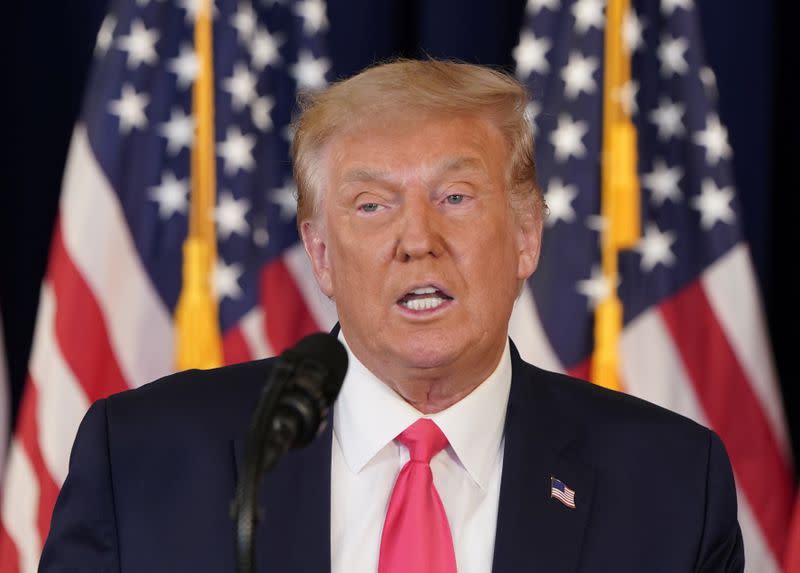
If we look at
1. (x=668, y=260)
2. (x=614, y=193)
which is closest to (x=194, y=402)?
(x=614, y=193)

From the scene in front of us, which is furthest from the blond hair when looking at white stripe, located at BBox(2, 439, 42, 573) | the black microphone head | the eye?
white stripe, located at BBox(2, 439, 42, 573)

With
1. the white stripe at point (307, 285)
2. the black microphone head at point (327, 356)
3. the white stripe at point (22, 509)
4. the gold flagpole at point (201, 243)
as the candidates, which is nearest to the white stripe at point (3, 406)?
the white stripe at point (22, 509)

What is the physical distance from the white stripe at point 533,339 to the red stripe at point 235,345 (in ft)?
2.50

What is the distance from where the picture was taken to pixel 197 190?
3.33 meters

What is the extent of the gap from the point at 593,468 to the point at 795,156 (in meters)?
2.06

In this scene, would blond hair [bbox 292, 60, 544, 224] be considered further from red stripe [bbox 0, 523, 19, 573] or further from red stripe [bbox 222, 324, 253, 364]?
red stripe [bbox 0, 523, 19, 573]

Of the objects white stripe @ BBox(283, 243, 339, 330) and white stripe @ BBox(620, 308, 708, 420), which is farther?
white stripe @ BBox(283, 243, 339, 330)

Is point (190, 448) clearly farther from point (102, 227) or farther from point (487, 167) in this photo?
point (102, 227)

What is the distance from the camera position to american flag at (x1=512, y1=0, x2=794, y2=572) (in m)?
3.33

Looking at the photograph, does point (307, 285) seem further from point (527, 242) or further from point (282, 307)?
point (527, 242)

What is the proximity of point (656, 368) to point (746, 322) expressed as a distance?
28cm

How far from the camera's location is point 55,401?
3.28m

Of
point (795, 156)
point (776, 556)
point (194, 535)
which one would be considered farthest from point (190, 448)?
point (795, 156)

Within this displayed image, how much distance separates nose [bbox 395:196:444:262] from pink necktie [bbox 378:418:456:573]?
307 millimetres
